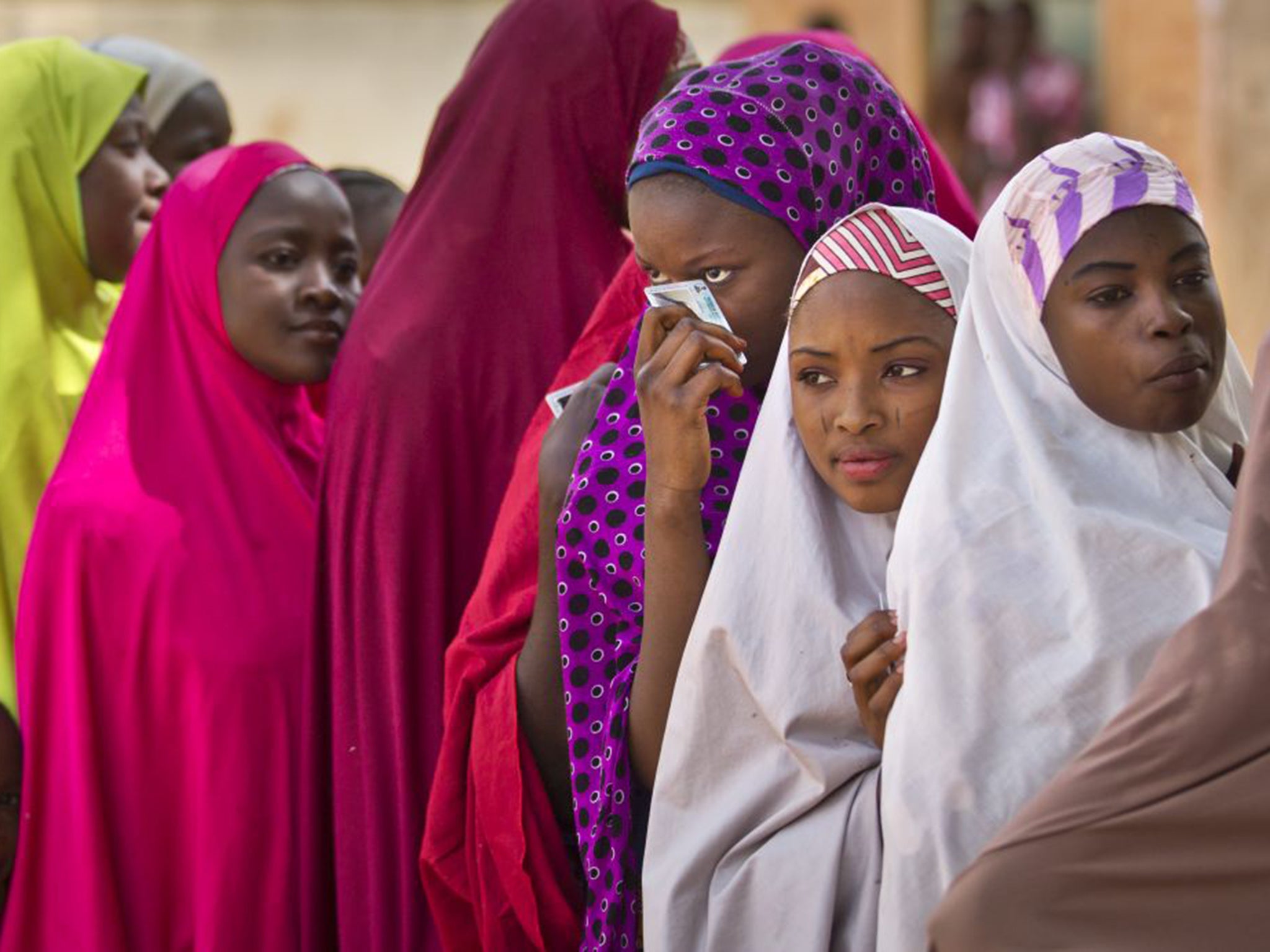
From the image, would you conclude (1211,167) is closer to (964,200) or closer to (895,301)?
(964,200)

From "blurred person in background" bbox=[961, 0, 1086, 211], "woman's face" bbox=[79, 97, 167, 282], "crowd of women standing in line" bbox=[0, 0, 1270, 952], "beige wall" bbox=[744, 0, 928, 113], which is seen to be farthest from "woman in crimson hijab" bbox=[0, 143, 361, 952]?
"blurred person in background" bbox=[961, 0, 1086, 211]

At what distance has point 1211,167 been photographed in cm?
809

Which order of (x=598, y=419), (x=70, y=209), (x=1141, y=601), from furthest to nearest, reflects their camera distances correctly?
(x=70, y=209) < (x=598, y=419) < (x=1141, y=601)

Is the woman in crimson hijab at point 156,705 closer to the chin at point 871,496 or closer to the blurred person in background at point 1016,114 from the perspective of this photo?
the chin at point 871,496

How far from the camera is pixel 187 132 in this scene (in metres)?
4.98

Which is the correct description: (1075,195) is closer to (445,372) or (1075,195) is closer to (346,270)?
(445,372)

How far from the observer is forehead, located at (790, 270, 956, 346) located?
258cm

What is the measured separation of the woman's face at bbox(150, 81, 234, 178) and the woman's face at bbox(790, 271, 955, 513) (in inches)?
108

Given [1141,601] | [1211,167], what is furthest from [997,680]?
[1211,167]

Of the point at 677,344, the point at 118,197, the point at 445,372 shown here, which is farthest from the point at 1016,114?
the point at 677,344

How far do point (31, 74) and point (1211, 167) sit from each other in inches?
205

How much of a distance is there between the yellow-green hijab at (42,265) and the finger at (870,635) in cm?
188

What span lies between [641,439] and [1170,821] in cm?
107

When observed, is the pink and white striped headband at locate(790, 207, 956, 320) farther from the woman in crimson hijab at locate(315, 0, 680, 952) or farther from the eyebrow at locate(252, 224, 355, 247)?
the eyebrow at locate(252, 224, 355, 247)
